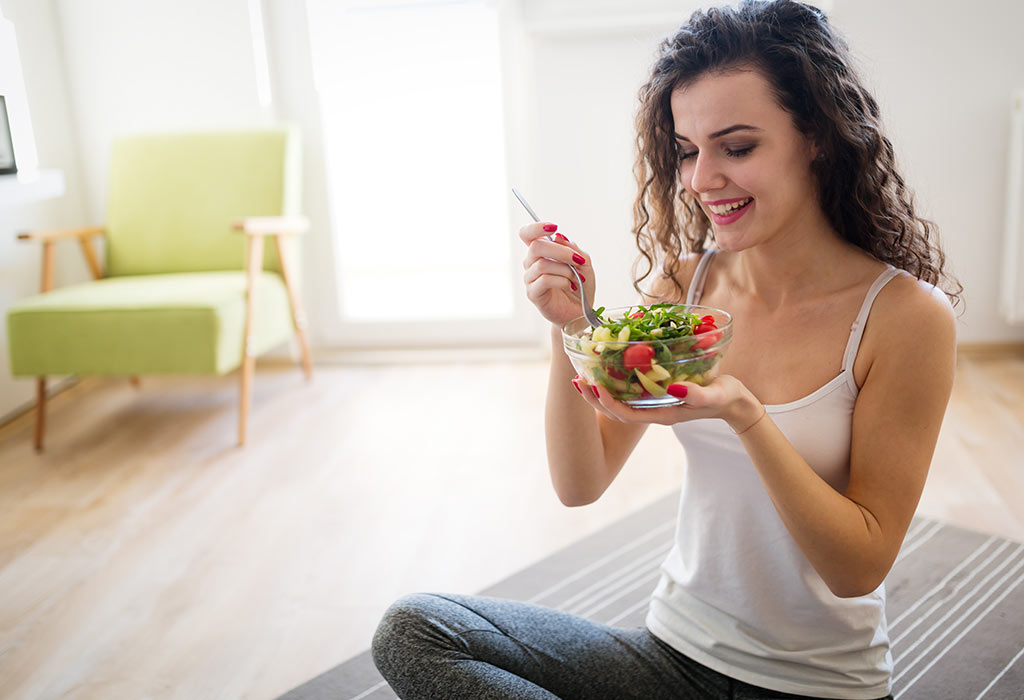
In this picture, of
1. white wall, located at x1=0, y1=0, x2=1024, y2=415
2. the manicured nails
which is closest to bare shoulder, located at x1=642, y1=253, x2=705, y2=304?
the manicured nails

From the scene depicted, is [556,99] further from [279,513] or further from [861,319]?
[861,319]

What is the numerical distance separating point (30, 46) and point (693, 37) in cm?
295

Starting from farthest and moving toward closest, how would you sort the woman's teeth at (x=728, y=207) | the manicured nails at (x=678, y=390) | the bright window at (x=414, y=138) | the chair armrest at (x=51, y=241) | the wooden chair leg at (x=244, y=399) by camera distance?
the bright window at (x=414, y=138)
the chair armrest at (x=51, y=241)
the wooden chair leg at (x=244, y=399)
the woman's teeth at (x=728, y=207)
the manicured nails at (x=678, y=390)

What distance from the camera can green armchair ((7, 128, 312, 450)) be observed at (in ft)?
8.79

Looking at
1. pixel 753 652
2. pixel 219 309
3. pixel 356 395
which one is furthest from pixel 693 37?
pixel 356 395

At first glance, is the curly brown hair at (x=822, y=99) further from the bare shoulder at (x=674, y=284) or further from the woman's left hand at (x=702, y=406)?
the woman's left hand at (x=702, y=406)

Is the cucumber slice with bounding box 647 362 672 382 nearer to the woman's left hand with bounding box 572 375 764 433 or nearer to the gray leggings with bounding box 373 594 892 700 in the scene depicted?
the woman's left hand with bounding box 572 375 764 433

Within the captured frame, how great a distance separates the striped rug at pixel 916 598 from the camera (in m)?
1.54

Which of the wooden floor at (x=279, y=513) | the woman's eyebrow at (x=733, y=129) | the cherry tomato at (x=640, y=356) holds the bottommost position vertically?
the wooden floor at (x=279, y=513)

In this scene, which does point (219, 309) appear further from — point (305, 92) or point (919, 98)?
point (919, 98)

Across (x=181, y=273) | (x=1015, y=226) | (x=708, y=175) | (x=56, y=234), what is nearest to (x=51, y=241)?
(x=56, y=234)

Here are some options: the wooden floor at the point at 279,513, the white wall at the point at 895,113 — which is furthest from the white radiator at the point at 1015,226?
the wooden floor at the point at 279,513

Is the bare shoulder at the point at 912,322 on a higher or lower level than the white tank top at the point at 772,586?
higher

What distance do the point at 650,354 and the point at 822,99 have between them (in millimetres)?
388
